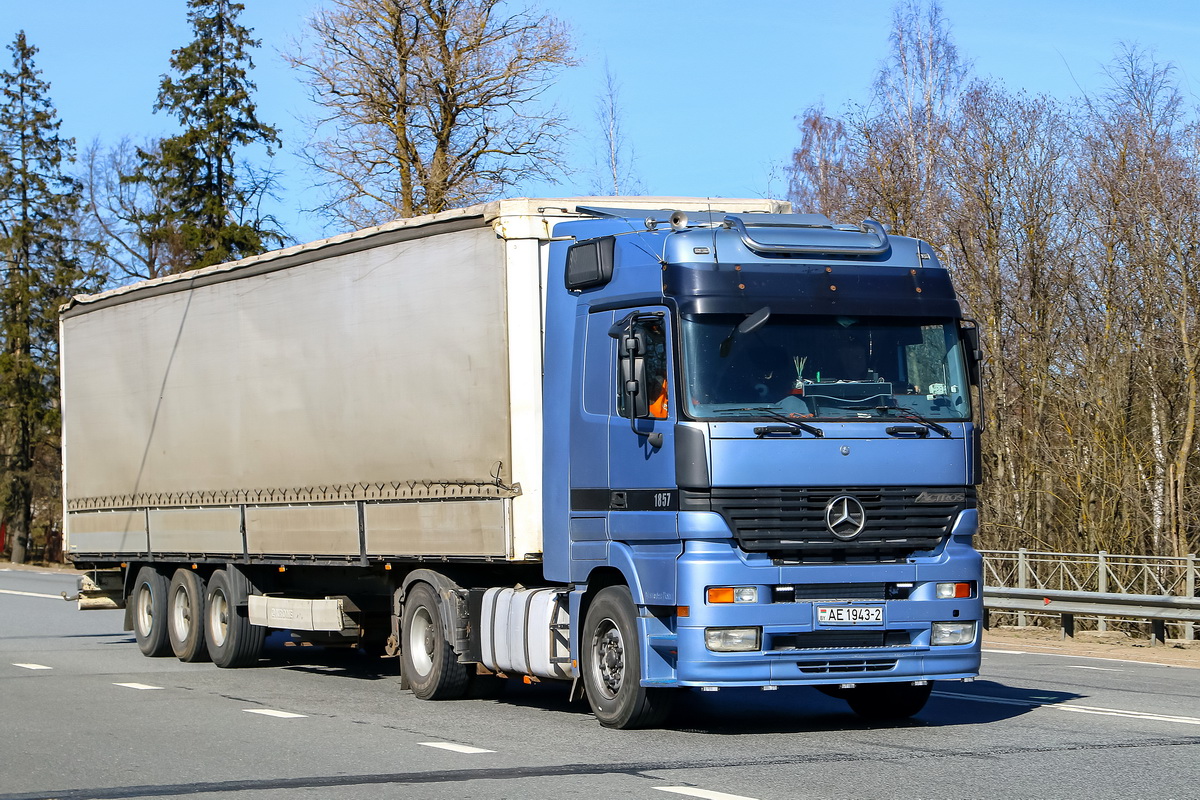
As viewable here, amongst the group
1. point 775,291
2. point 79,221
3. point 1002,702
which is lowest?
point 1002,702

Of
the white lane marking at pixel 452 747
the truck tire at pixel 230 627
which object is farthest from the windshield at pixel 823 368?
the truck tire at pixel 230 627

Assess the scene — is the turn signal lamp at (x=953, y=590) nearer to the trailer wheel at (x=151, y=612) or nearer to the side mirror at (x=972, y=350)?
the side mirror at (x=972, y=350)

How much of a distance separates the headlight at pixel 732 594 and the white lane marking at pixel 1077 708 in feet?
10.3

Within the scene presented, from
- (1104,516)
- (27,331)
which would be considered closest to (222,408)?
(1104,516)

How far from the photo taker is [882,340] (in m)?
10.7

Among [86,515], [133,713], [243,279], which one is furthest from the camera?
[86,515]

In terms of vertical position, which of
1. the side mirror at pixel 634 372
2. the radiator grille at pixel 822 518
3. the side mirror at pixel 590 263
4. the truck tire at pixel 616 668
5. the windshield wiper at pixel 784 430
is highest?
the side mirror at pixel 590 263

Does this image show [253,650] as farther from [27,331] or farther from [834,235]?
[27,331]

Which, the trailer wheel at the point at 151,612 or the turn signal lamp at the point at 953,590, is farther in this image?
the trailer wheel at the point at 151,612

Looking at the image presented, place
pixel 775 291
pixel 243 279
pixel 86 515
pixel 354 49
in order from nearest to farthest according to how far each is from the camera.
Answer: pixel 775 291
pixel 243 279
pixel 86 515
pixel 354 49

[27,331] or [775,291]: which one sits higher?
[27,331]

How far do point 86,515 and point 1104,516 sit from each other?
1581 cm

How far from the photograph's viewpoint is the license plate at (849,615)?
1030 cm

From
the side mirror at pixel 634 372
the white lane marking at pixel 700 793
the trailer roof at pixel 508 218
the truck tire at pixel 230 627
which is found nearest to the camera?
the white lane marking at pixel 700 793
